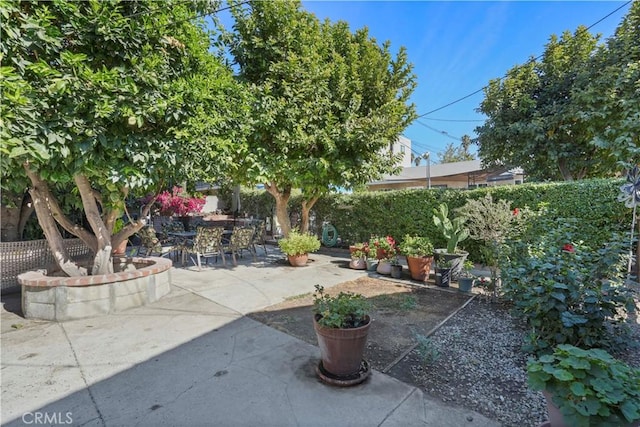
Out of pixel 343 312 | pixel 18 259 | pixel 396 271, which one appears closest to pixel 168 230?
pixel 18 259

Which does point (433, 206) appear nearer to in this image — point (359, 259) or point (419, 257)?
point (419, 257)

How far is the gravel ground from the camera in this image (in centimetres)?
235

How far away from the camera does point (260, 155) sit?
653 centimetres

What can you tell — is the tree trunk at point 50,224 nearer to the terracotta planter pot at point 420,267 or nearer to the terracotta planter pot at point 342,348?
the terracotta planter pot at point 342,348

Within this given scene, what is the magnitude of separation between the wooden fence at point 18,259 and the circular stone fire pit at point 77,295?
118cm

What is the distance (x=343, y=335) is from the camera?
2.50m

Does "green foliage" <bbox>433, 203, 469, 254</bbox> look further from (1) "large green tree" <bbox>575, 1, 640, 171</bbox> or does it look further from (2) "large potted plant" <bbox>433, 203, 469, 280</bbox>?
(1) "large green tree" <bbox>575, 1, 640, 171</bbox>

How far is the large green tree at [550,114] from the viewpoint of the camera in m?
8.41

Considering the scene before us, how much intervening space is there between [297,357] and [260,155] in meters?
4.64

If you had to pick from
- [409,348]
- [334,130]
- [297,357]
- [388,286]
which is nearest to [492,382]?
[409,348]

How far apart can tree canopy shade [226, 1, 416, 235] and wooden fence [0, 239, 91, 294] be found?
4033 mm

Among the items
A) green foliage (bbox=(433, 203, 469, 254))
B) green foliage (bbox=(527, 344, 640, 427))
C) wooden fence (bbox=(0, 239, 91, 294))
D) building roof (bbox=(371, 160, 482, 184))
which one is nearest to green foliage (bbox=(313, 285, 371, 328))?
green foliage (bbox=(527, 344, 640, 427))

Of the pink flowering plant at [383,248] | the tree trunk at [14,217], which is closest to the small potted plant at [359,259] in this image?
the pink flowering plant at [383,248]

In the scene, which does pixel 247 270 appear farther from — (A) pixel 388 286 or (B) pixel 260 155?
(A) pixel 388 286
